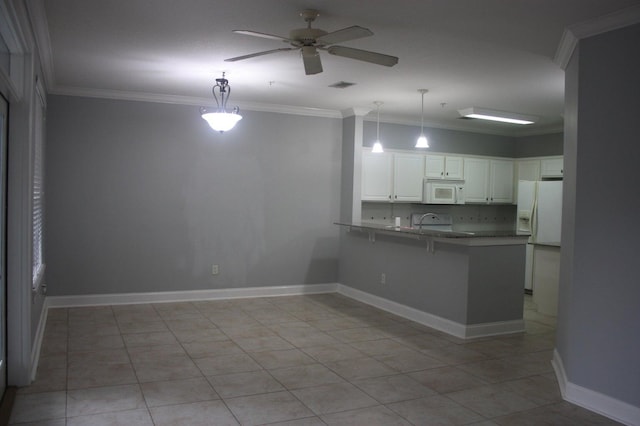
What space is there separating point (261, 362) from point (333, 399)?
928mm

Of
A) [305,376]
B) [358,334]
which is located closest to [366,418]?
[305,376]

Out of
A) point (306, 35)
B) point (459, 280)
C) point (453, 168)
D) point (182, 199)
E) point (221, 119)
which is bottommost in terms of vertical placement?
point (459, 280)

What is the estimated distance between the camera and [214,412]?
319cm

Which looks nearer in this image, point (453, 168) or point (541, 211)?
point (541, 211)

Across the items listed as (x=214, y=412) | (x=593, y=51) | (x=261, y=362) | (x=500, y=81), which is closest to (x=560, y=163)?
(x=500, y=81)

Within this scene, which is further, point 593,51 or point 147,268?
point 147,268

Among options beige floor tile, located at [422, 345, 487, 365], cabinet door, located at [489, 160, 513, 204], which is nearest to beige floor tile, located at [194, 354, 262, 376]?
beige floor tile, located at [422, 345, 487, 365]

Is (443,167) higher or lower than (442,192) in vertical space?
higher

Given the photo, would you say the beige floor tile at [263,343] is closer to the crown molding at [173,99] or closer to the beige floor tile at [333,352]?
the beige floor tile at [333,352]

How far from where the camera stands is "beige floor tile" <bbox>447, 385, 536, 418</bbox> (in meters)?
3.33

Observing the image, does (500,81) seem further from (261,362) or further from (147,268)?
(147,268)

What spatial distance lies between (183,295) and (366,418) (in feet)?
12.5

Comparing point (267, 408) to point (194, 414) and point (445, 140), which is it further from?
point (445, 140)

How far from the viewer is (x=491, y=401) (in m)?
3.48
